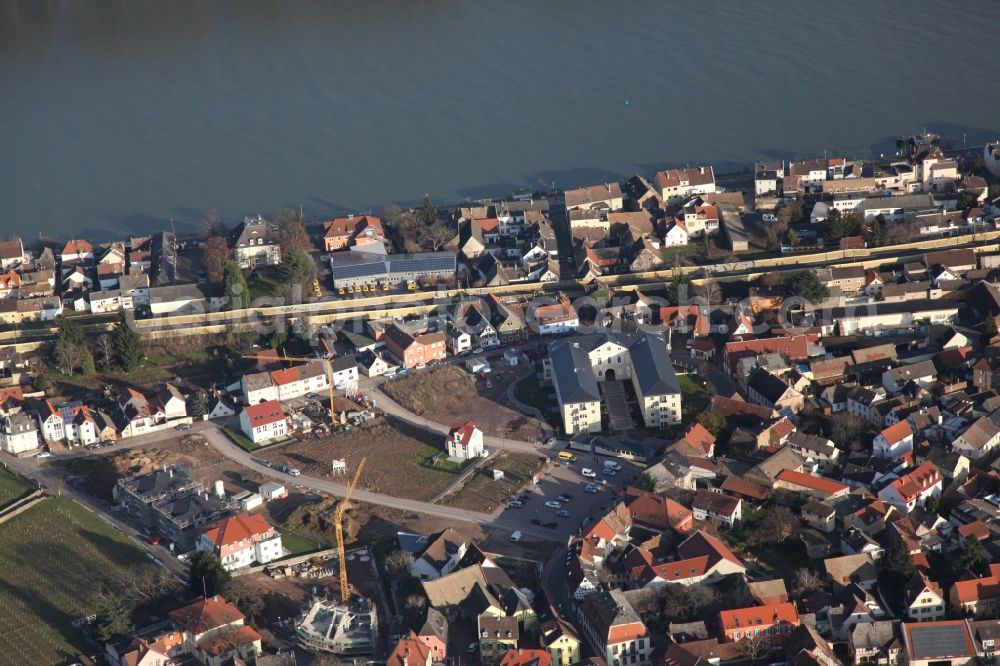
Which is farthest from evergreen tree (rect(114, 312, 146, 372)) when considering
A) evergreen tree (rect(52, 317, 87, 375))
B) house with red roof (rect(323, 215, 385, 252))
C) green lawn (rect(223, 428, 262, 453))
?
house with red roof (rect(323, 215, 385, 252))

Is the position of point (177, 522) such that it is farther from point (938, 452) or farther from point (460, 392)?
point (938, 452)

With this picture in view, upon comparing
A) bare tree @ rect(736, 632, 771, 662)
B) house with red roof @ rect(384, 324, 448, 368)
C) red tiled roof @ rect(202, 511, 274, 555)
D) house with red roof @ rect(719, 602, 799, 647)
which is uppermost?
house with red roof @ rect(384, 324, 448, 368)

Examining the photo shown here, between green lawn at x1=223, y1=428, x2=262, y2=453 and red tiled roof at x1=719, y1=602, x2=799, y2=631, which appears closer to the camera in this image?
red tiled roof at x1=719, y1=602, x2=799, y2=631

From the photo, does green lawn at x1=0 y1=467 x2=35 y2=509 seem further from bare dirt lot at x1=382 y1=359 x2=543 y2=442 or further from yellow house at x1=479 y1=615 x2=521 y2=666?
yellow house at x1=479 y1=615 x2=521 y2=666

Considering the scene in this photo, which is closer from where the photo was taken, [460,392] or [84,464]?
[84,464]

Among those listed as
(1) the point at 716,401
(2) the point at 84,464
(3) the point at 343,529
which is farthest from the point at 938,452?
(2) the point at 84,464

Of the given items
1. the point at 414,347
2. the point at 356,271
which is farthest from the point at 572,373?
the point at 356,271

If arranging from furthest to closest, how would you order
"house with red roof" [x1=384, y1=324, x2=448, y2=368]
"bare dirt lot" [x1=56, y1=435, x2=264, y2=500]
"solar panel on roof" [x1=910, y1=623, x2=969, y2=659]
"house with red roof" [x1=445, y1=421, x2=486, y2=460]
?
"house with red roof" [x1=384, y1=324, x2=448, y2=368] < "house with red roof" [x1=445, y1=421, x2=486, y2=460] < "bare dirt lot" [x1=56, y1=435, x2=264, y2=500] < "solar panel on roof" [x1=910, y1=623, x2=969, y2=659]
